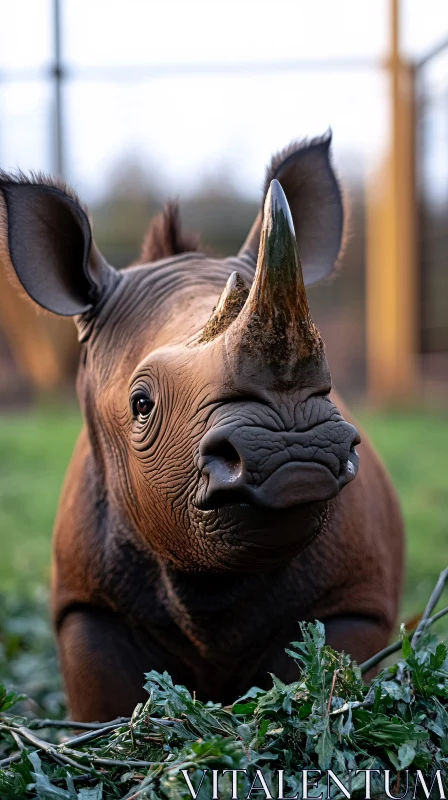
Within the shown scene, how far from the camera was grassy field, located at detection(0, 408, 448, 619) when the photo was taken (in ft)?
19.8

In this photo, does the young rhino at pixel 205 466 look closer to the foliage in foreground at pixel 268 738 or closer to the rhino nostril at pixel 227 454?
the rhino nostril at pixel 227 454

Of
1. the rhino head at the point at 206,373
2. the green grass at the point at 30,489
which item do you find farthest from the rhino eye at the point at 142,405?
the green grass at the point at 30,489

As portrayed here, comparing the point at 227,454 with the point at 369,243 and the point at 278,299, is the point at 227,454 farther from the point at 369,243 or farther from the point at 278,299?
the point at 369,243

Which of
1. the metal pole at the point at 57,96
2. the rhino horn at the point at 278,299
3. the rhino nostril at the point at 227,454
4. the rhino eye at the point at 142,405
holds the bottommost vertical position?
the rhino nostril at the point at 227,454

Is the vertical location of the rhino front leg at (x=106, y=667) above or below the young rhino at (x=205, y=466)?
below

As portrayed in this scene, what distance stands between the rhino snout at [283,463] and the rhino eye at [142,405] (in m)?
0.49

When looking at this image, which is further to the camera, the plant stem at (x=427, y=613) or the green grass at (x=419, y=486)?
the green grass at (x=419, y=486)

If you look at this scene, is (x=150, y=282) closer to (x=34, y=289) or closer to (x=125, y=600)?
(x=34, y=289)

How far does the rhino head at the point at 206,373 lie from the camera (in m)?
1.98

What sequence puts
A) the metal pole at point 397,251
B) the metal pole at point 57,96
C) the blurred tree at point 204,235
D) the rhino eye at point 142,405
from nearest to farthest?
the rhino eye at point 142,405
the metal pole at point 57,96
the blurred tree at point 204,235
the metal pole at point 397,251

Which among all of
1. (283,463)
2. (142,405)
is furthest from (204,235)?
(283,463)

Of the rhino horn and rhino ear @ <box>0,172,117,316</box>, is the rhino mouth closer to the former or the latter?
the rhino horn

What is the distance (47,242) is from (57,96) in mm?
9178

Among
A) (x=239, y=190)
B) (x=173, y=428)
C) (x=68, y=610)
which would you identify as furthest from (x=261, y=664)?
(x=239, y=190)
